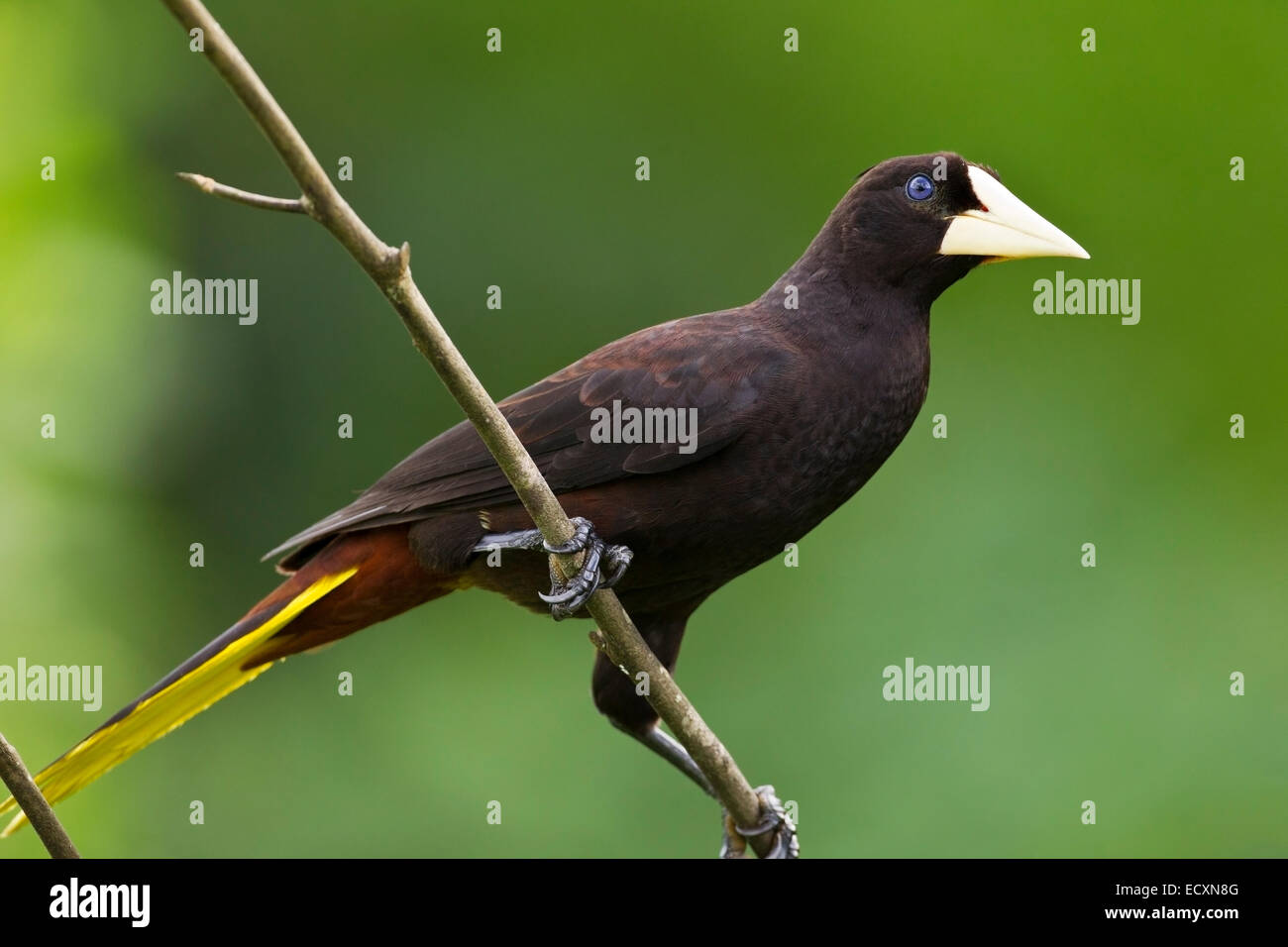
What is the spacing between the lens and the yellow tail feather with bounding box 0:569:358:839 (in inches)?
116

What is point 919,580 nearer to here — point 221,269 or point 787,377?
point 787,377

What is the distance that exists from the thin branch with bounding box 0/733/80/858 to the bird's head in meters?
1.89

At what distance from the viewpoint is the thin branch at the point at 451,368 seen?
1655 millimetres

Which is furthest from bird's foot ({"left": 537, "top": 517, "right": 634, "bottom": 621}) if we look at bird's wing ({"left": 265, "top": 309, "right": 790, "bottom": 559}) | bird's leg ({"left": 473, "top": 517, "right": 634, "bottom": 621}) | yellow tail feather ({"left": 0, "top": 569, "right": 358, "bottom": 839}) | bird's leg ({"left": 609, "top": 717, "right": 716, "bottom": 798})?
bird's leg ({"left": 609, "top": 717, "right": 716, "bottom": 798})

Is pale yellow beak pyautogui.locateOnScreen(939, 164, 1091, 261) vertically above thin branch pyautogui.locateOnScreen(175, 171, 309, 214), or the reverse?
pale yellow beak pyautogui.locateOnScreen(939, 164, 1091, 261)

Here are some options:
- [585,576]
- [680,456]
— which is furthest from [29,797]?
[680,456]

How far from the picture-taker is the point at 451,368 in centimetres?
204

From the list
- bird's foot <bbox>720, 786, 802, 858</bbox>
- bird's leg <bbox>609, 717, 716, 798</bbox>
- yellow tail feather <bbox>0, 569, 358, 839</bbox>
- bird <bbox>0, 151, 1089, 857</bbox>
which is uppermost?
bird <bbox>0, 151, 1089, 857</bbox>

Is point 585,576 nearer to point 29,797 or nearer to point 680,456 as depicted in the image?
point 680,456

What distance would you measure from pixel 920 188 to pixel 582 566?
1117 millimetres

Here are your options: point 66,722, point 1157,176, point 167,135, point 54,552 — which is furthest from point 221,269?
point 1157,176

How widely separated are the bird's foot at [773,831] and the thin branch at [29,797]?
163cm

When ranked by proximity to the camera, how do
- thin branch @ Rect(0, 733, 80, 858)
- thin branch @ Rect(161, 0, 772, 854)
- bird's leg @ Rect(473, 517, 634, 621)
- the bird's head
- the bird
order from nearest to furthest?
thin branch @ Rect(161, 0, 772, 854) < thin branch @ Rect(0, 733, 80, 858) < bird's leg @ Rect(473, 517, 634, 621) < the bird < the bird's head

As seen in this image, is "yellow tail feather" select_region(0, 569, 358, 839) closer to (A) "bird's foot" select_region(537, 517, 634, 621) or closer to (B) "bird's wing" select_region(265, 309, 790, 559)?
(B) "bird's wing" select_region(265, 309, 790, 559)
